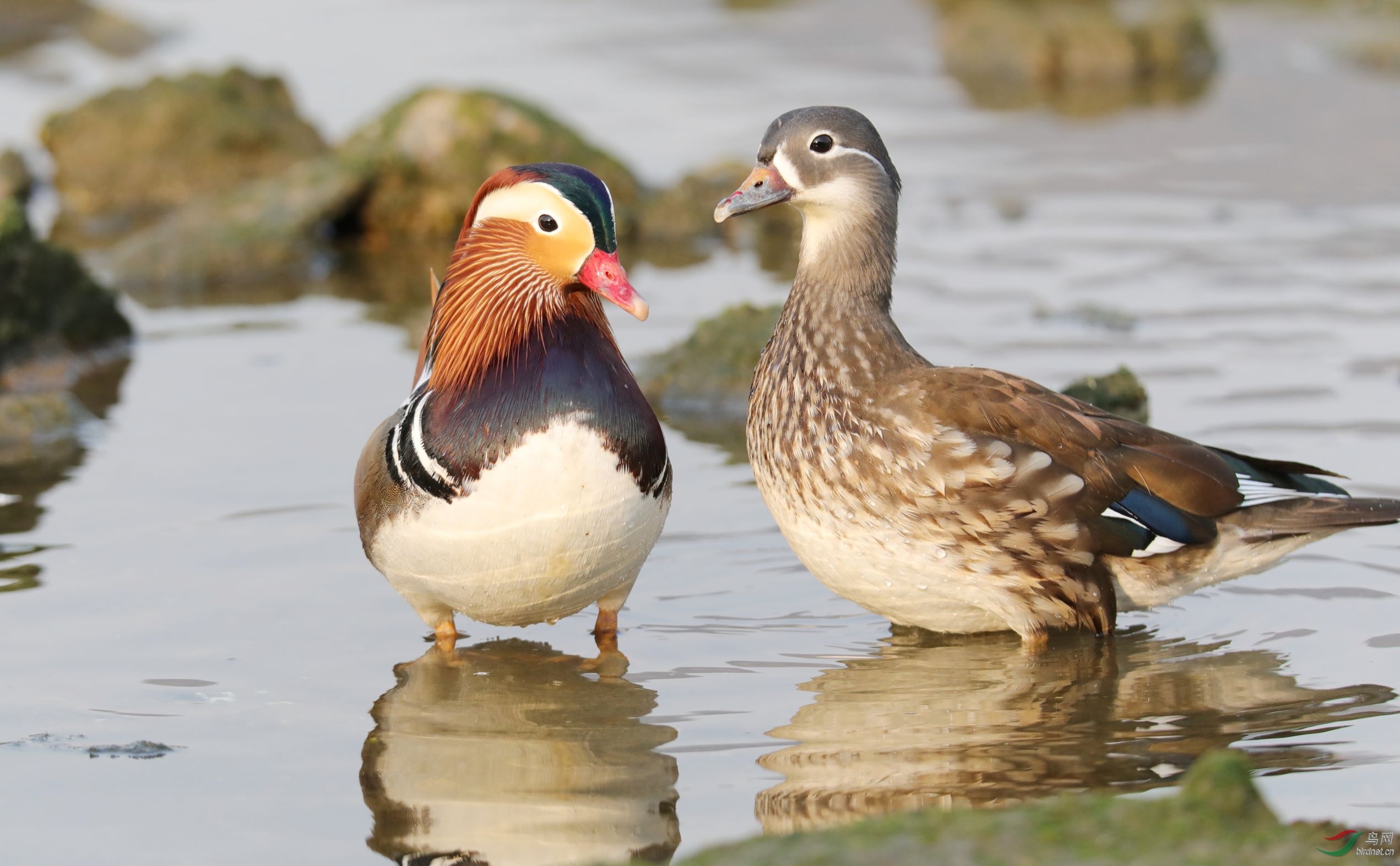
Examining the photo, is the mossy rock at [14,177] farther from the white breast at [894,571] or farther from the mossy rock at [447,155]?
the white breast at [894,571]

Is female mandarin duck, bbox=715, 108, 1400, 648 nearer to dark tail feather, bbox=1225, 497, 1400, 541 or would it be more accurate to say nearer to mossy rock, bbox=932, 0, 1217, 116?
dark tail feather, bbox=1225, 497, 1400, 541

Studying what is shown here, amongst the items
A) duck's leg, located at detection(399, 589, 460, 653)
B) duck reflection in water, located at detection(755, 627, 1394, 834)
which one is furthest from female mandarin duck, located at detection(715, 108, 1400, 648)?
duck's leg, located at detection(399, 589, 460, 653)

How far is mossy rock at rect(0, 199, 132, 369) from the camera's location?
33.2ft

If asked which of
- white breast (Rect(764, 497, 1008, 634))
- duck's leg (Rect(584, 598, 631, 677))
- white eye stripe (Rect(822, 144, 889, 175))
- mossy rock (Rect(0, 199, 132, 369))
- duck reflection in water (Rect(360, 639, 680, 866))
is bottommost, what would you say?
duck reflection in water (Rect(360, 639, 680, 866))

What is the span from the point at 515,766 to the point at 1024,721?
1605 mm

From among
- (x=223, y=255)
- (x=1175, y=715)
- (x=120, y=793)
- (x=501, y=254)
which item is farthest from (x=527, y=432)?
(x=223, y=255)

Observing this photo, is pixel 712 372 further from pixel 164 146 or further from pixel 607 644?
pixel 164 146

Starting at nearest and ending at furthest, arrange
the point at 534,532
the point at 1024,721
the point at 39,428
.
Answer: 1. the point at 1024,721
2. the point at 534,532
3. the point at 39,428

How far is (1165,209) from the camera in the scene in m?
12.2

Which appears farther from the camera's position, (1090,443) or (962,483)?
(1090,443)

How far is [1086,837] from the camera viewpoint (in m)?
3.95

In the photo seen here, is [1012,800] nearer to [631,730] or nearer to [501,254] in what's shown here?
[631,730]

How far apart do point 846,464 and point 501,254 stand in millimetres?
1395

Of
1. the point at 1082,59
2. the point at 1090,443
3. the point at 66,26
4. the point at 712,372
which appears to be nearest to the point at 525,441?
the point at 1090,443
